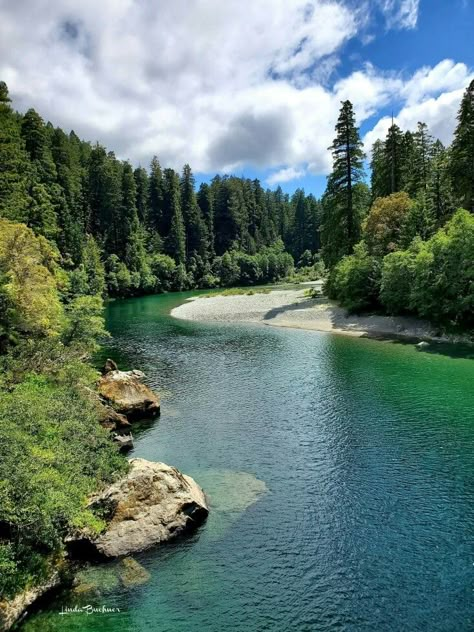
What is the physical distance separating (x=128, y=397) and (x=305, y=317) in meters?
28.0

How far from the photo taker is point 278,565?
1105 centimetres

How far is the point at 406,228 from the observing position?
4334 centimetres

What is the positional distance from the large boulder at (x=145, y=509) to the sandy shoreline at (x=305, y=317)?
1098 inches

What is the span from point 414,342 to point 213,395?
60.3 feet

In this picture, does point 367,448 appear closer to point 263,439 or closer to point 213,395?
point 263,439

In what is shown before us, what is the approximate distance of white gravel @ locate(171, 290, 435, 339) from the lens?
3847 centimetres

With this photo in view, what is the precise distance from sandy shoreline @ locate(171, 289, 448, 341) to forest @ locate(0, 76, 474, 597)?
1.61 meters

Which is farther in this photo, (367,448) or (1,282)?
(1,282)

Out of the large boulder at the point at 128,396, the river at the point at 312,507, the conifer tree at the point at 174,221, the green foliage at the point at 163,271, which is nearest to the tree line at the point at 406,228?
the river at the point at 312,507

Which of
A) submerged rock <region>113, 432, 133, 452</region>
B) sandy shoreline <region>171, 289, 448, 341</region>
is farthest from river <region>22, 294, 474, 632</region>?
sandy shoreline <region>171, 289, 448, 341</region>

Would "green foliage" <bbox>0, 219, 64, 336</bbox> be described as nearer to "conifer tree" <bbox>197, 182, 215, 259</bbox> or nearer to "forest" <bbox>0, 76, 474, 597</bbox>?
"forest" <bbox>0, 76, 474, 597</bbox>

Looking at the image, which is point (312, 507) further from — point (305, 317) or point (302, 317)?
point (302, 317)

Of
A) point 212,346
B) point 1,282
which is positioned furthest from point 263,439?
point 212,346

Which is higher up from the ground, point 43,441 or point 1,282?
point 1,282
